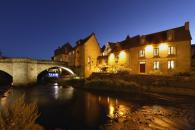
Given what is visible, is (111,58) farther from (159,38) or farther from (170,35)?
(170,35)

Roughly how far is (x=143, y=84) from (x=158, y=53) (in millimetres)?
8735

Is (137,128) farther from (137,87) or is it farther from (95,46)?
(95,46)

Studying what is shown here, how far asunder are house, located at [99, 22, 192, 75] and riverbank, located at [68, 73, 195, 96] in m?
4.92

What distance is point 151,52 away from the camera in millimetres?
42375

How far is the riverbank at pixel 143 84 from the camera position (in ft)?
101

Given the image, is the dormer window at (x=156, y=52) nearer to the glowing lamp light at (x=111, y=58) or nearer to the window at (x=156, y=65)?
the window at (x=156, y=65)

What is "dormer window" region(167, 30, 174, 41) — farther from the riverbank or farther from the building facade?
the riverbank

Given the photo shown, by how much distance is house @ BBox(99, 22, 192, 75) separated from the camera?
37.6 meters

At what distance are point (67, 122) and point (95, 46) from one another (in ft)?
146

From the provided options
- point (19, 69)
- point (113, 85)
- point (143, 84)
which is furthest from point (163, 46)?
point (19, 69)

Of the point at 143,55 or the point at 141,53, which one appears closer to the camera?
the point at 143,55

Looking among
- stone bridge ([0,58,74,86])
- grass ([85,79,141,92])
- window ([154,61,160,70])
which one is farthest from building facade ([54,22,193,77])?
stone bridge ([0,58,74,86])

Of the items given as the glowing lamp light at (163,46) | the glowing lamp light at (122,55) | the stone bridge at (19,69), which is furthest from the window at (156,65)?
the stone bridge at (19,69)

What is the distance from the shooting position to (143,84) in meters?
36.4
